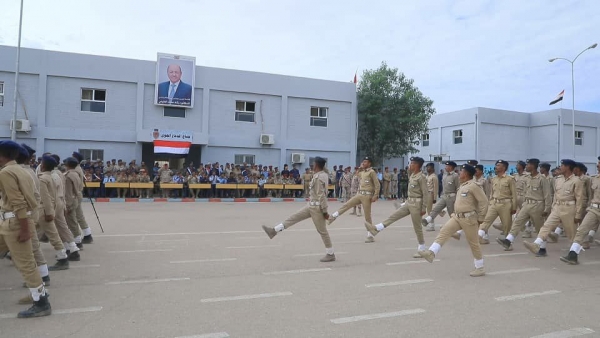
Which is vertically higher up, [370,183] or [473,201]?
[370,183]

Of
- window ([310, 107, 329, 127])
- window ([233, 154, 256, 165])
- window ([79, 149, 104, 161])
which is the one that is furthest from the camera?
window ([310, 107, 329, 127])

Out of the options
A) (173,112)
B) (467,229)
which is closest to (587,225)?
(467,229)

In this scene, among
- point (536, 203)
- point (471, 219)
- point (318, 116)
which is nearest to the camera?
point (471, 219)

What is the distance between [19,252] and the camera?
477 centimetres

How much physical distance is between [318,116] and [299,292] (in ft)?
69.8

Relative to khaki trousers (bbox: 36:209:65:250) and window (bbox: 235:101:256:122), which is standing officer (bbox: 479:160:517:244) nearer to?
khaki trousers (bbox: 36:209:65:250)

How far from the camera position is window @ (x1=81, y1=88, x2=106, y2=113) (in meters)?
21.8

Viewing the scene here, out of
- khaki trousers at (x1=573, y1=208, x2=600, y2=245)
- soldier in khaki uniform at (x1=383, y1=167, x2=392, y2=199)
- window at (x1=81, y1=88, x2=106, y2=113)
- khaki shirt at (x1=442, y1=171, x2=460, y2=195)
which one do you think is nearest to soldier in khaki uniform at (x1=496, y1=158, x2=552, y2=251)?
khaki trousers at (x1=573, y1=208, x2=600, y2=245)

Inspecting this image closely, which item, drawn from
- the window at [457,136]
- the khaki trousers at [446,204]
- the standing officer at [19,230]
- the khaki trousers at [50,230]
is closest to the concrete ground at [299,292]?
the standing officer at [19,230]

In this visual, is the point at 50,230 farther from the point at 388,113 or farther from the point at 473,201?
the point at 388,113

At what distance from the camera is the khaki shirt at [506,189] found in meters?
9.44

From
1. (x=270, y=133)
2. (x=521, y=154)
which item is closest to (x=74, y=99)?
(x=270, y=133)

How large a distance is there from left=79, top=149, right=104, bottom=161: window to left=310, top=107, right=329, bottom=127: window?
11615 millimetres

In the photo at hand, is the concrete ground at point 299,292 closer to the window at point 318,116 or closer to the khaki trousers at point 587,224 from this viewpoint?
the khaki trousers at point 587,224
